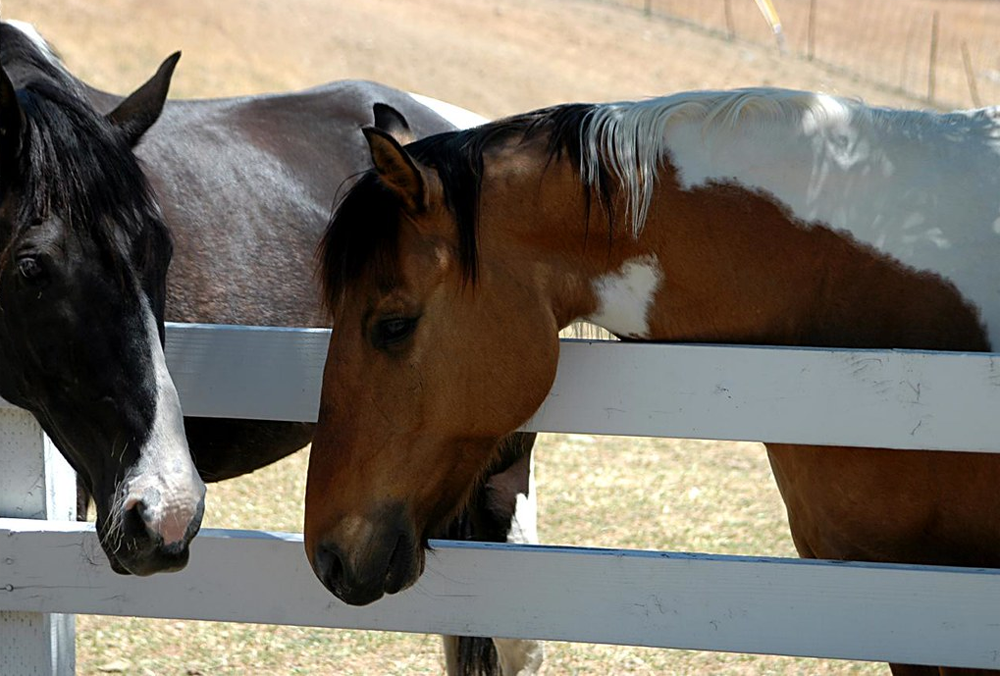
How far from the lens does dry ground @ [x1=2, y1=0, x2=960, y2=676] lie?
4379 mm

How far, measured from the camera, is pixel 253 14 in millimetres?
21328

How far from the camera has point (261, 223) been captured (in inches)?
159

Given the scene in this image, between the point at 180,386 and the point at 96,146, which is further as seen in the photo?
the point at 180,386

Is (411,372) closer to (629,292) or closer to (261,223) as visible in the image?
(629,292)

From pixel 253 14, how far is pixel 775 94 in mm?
20386

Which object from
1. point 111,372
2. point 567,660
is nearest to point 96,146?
point 111,372

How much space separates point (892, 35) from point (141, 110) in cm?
2953

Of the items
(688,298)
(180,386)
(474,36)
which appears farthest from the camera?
(474,36)

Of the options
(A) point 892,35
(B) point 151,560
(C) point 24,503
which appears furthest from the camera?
(A) point 892,35

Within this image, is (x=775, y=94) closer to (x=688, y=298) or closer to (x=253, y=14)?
(x=688, y=298)

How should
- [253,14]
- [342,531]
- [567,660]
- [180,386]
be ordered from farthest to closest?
[253,14], [567,660], [180,386], [342,531]

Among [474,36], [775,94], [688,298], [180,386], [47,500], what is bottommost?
[474,36]

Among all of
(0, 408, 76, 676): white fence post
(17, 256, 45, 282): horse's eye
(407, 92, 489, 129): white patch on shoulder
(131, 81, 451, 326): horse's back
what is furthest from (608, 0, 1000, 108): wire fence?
(17, 256, 45, 282): horse's eye

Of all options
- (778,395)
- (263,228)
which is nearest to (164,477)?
(778,395)
